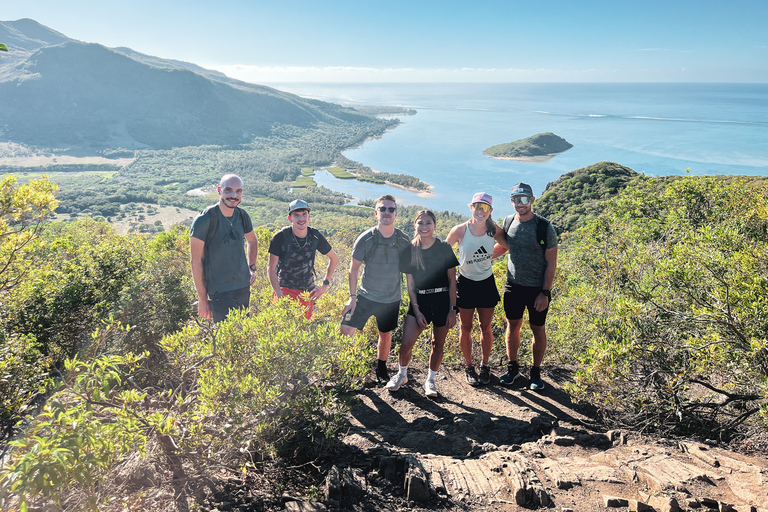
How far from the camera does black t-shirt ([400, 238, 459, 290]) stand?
398 cm

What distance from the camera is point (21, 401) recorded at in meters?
3.37

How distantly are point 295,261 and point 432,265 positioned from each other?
1539mm

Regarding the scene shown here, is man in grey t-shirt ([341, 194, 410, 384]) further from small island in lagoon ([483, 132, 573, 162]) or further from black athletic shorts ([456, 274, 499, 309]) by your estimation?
small island in lagoon ([483, 132, 573, 162])

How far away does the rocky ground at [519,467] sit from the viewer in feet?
8.56

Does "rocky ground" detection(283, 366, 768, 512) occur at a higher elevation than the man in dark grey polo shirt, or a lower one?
lower

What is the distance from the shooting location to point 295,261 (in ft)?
14.5

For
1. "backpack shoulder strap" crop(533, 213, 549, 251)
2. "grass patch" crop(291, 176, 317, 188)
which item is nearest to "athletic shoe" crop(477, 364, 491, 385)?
"backpack shoulder strap" crop(533, 213, 549, 251)

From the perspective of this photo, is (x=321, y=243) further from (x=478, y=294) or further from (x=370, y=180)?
(x=370, y=180)

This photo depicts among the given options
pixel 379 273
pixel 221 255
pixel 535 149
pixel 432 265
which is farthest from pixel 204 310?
pixel 535 149

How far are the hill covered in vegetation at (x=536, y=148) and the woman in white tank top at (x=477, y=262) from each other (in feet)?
344

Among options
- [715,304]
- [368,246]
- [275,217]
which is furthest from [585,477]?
[275,217]

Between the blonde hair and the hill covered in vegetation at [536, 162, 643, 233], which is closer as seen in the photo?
the blonde hair

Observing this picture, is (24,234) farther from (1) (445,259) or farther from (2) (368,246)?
(1) (445,259)

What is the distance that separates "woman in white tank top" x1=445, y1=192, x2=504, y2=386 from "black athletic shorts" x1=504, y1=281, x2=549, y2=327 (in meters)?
0.17
